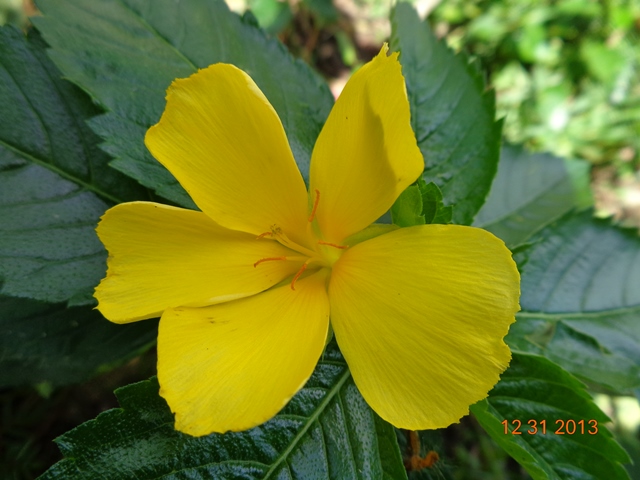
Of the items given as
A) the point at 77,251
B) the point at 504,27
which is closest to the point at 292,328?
the point at 77,251

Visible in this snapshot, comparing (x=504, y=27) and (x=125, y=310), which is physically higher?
(x=504, y=27)

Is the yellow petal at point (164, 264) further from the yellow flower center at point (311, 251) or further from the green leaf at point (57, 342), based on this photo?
the green leaf at point (57, 342)

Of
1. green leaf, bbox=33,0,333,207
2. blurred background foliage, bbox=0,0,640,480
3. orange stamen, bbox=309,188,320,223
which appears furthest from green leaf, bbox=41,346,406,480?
blurred background foliage, bbox=0,0,640,480

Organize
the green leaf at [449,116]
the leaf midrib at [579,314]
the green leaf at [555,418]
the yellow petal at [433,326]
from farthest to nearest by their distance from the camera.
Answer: the leaf midrib at [579,314], the green leaf at [449,116], the green leaf at [555,418], the yellow petal at [433,326]

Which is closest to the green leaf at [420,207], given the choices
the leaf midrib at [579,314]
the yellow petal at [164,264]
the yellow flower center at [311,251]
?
the yellow flower center at [311,251]

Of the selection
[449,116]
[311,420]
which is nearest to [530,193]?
[449,116]

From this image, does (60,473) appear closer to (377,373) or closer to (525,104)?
(377,373)

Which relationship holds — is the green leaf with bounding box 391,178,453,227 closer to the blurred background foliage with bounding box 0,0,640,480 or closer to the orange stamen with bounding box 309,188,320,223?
the orange stamen with bounding box 309,188,320,223
